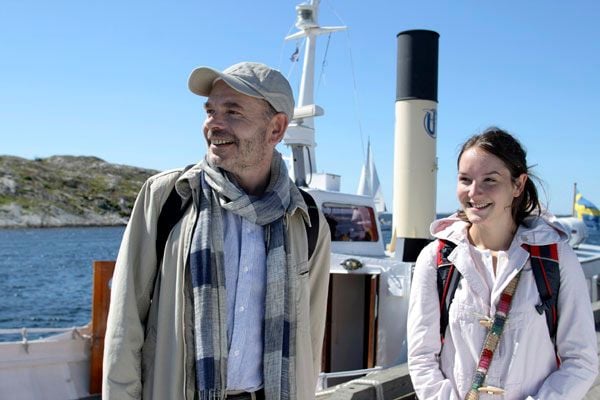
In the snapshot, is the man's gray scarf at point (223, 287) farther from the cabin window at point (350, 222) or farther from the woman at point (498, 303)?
the cabin window at point (350, 222)

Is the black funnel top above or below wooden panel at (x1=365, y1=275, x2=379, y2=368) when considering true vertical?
above

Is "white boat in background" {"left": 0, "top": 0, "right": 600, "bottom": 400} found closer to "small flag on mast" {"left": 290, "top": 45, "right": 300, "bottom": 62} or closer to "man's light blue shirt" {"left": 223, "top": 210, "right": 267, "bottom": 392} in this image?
"small flag on mast" {"left": 290, "top": 45, "right": 300, "bottom": 62}

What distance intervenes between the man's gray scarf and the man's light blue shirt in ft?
0.14

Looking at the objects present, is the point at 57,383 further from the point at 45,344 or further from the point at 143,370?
the point at 143,370

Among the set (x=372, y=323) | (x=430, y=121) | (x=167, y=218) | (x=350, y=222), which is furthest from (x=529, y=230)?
(x=430, y=121)

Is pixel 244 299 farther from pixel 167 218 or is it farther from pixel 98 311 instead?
pixel 98 311

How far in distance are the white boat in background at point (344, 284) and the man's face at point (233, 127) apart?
4353 mm

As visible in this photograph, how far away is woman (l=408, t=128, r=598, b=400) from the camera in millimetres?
2502

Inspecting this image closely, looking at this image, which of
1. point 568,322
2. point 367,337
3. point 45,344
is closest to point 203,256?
point 568,322

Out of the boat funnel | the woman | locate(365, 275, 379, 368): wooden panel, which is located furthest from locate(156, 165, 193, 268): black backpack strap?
the boat funnel

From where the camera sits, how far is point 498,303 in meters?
2.56

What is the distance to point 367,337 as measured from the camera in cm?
846

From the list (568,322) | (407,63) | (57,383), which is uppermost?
(407,63)

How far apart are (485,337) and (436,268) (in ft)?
1.21
